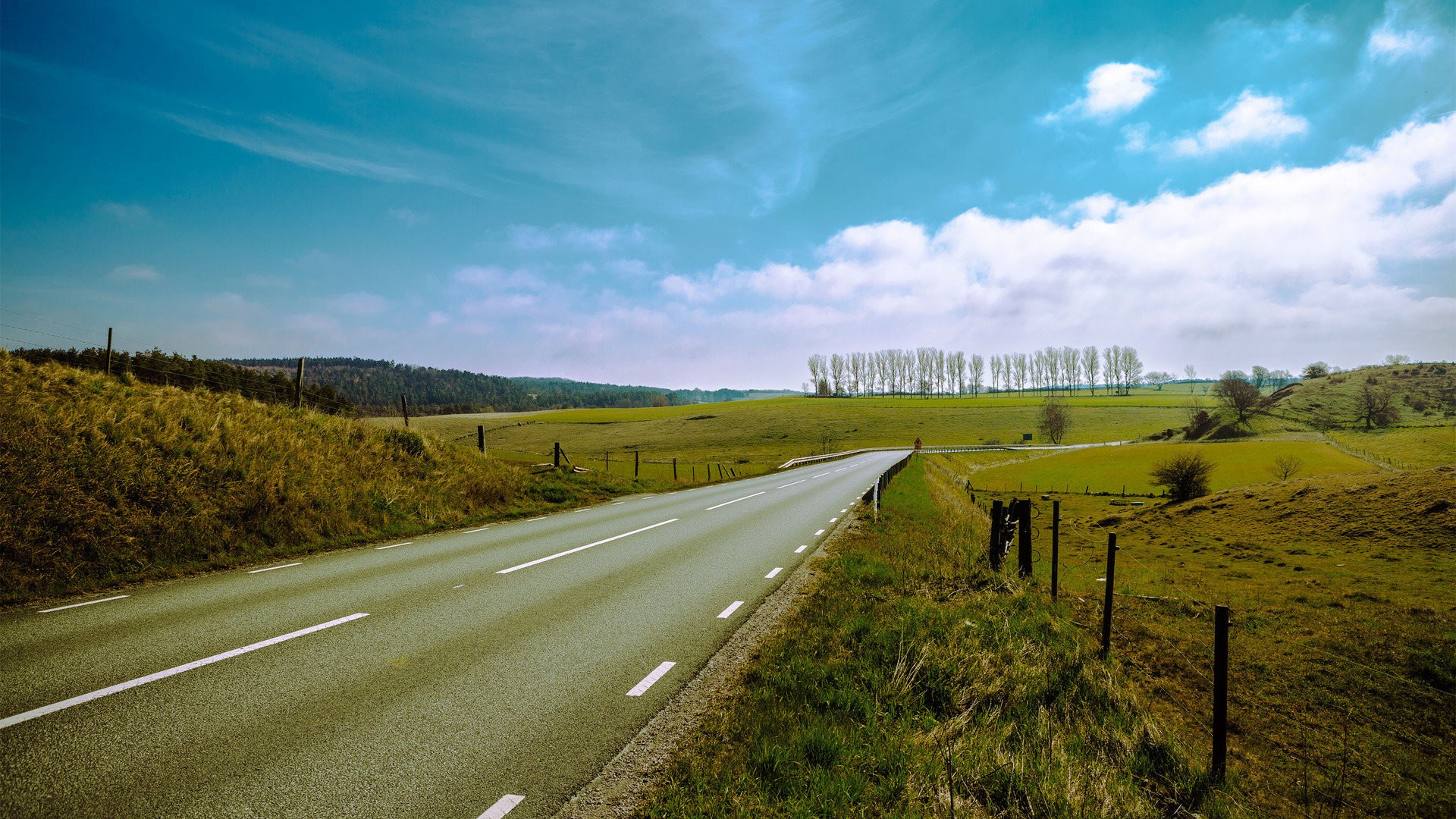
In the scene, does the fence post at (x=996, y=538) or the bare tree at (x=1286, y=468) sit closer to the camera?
the fence post at (x=996, y=538)

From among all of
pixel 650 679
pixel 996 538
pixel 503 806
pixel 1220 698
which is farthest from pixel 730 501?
pixel 503 806

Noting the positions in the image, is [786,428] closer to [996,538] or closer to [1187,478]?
[1187,478]

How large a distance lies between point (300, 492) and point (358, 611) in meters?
7.14

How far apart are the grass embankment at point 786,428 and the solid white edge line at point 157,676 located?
5676cm

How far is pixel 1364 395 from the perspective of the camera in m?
93.1

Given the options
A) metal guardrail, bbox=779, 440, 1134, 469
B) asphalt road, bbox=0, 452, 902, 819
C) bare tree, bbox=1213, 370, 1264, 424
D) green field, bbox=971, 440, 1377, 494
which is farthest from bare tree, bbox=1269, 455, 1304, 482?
asphalt road, bbox=0, 452, 902, 819

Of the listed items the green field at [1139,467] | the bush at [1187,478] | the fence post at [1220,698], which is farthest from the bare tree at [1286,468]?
the fence post at [1220,698]

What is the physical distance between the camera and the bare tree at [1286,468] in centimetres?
4921

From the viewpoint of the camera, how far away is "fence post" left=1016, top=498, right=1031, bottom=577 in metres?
10.6

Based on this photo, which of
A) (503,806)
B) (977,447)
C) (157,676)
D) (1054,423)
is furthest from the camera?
(1054,423)

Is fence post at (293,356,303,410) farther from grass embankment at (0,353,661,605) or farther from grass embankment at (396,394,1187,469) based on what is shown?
grass embankment at (396,394,1187,469)

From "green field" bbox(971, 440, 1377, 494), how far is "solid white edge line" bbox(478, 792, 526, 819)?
52.5 meters

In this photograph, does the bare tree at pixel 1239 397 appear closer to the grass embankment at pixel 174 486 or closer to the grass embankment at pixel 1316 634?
the grass embankment at pixel 1316 634

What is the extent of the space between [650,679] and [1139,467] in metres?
71.0
